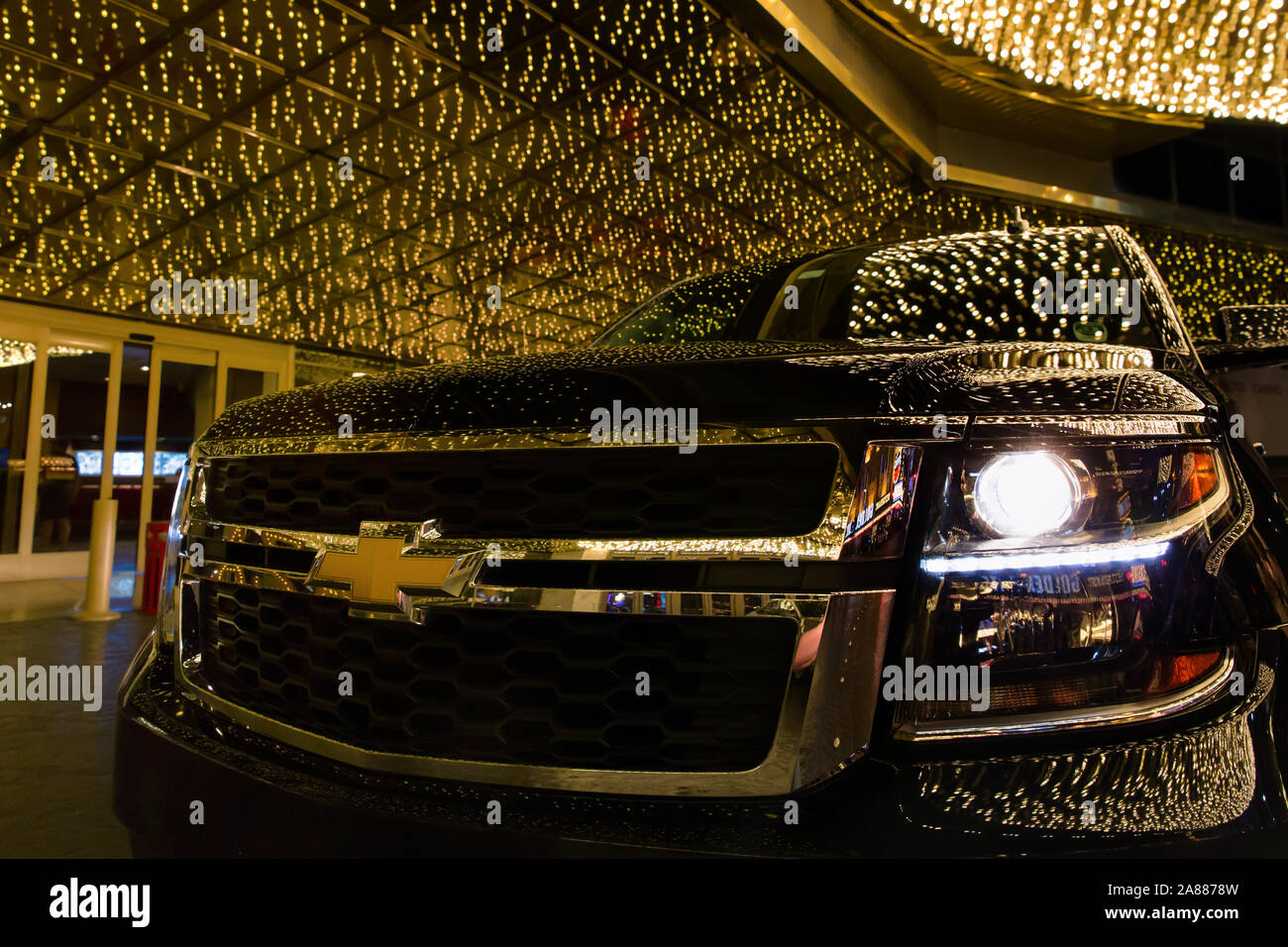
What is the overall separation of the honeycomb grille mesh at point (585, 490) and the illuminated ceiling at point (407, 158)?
22.1 feet

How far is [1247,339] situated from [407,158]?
29.0 feet

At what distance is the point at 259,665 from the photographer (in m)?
1.46

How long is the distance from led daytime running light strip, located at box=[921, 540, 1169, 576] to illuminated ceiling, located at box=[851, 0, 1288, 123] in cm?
800

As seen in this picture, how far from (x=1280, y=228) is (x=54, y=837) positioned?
2176 cm

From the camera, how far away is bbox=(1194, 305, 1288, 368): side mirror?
1.94m

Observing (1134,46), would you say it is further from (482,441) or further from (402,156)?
(482,441)

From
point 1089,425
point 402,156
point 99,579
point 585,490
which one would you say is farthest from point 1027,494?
point 402,156

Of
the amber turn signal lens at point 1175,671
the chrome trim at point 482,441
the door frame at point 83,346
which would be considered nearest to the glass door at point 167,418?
the door frame at point 83,346

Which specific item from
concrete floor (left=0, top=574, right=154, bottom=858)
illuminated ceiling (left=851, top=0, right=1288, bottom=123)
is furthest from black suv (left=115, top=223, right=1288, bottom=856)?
illuminated ceiling (left=851, top=0, right=1288, bottom=123)
